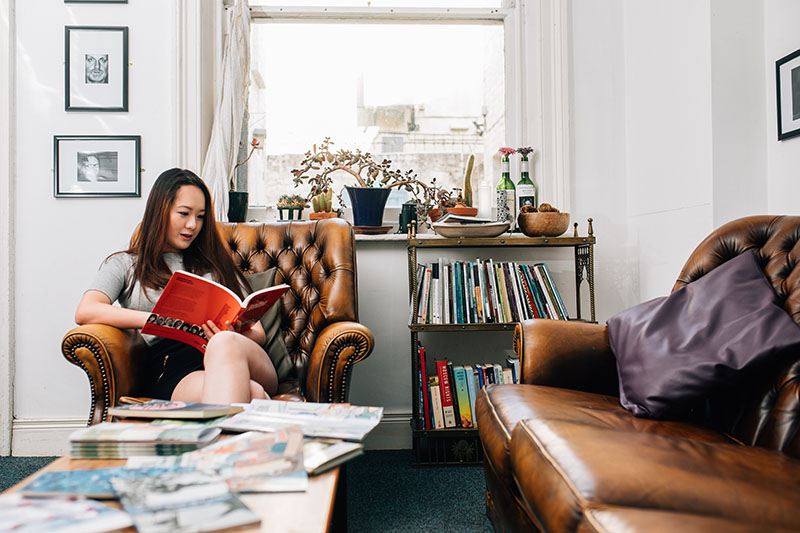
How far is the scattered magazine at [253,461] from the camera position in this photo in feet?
2.78

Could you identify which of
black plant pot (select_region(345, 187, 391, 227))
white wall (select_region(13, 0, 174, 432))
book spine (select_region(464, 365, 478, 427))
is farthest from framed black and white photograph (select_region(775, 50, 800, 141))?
white wall (select_region(13, 0, 174, 432))

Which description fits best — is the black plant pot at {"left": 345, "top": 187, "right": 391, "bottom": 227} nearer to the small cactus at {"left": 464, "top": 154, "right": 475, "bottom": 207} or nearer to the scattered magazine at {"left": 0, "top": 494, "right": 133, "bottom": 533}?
the small cactus at {"left": 464, "top": 154, "right": 475, "bottom": 207}

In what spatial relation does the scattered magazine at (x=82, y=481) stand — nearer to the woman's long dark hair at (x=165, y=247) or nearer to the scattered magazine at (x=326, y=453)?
the scattered magazine at (x=326, y=453)

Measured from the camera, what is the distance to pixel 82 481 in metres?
0.84

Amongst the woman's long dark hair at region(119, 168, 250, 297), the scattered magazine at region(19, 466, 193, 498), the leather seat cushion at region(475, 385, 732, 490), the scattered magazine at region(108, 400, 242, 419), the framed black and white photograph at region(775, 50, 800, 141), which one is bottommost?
the leather seat cushion at region(475, 385, 732, 490)

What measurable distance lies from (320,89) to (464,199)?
95 centimetres

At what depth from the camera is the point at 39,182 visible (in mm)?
2469

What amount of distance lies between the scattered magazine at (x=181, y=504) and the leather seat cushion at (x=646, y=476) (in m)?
0.48

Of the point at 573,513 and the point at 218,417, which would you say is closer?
the point at 573,513

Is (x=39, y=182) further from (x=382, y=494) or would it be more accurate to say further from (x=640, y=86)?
(x=640, y=86)

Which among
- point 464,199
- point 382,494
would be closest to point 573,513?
point 382,494

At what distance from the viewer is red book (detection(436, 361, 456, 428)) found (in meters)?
2.22

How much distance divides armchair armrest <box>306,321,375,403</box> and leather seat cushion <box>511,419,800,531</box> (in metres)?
0.73

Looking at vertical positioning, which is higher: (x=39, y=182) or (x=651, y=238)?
(x=39, y=182)
